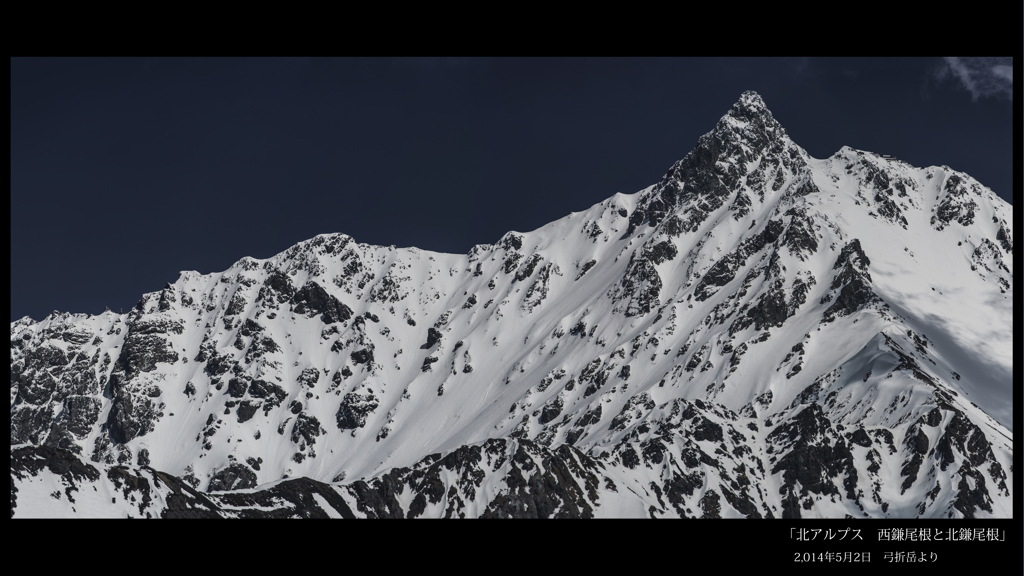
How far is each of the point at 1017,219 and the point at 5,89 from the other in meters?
56.5

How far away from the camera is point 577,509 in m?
198
